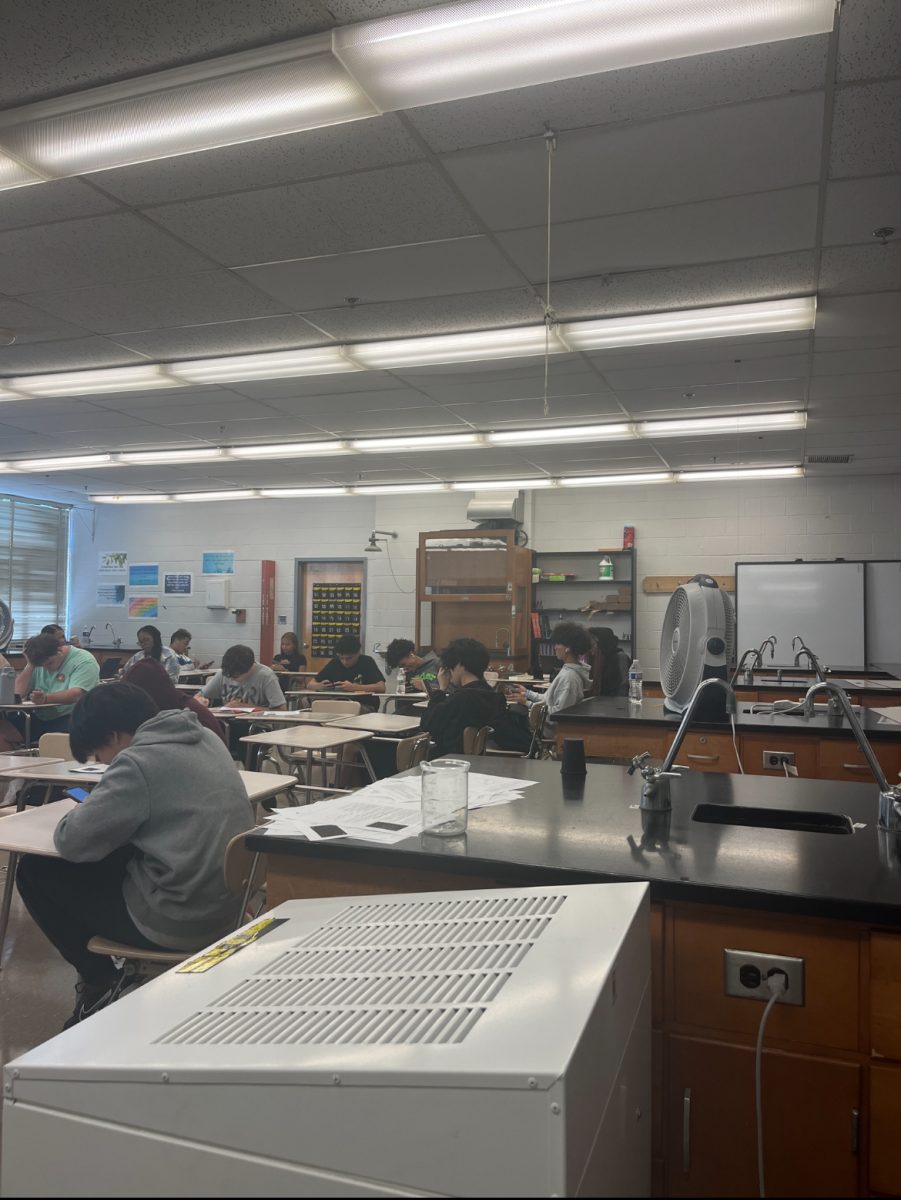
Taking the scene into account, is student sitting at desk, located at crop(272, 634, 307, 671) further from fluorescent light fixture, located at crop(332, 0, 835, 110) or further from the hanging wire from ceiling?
fluorescent light fixture, located at crop(332, 0, 835, 110)

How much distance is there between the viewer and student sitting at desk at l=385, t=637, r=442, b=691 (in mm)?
7512

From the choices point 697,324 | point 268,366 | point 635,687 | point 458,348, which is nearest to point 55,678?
point 268,366

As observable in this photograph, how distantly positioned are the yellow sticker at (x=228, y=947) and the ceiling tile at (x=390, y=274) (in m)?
3.15

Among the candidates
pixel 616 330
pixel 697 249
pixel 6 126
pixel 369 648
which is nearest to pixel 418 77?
pixel 6 126

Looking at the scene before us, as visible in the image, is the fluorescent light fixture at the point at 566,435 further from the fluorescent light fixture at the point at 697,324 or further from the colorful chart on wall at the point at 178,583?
the colorful chart on wall at the point at 178,583

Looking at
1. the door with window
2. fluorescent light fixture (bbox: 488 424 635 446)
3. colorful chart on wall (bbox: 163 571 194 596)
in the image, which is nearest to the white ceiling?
fluorescent light fixture (bbox: 488 424 635 446)

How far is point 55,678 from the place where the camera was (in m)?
Answer: 5.90

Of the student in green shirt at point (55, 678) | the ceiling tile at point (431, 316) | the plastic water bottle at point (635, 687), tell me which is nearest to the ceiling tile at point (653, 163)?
→ the ceiling tile at point (431, 316)

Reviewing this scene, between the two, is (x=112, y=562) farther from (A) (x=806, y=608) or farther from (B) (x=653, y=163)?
(B) (x=653, y=163)

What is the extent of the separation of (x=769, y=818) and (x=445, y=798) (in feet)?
2.53

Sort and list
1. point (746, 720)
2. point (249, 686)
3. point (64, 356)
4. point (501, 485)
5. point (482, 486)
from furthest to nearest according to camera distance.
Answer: point (482, 486)
point (501, 485)
point (249, 686)
point (64, 356)
point (746, 720)

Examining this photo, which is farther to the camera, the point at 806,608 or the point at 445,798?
the point at 806,608

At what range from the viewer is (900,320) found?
439 cm

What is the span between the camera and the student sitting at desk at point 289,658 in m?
9.70
